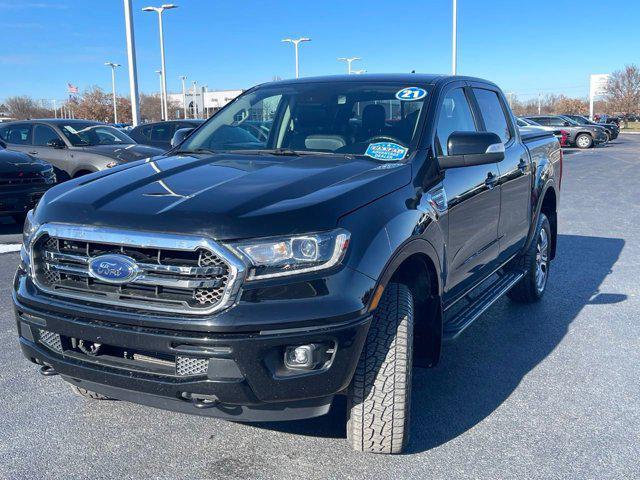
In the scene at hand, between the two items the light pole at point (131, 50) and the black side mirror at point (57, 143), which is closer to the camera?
the black side mirror at point (57, 143)

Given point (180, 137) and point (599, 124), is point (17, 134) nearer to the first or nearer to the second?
point (180, 137)

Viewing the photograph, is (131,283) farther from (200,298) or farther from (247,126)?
(247,126)

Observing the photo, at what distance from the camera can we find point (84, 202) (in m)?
2.97

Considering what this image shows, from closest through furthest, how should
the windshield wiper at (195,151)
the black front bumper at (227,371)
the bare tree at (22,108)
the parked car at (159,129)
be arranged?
the black front bumper at (227,371) < the windshield wiper at (195,151) < the parked car at (159,129) < the bare tree at (22,108)

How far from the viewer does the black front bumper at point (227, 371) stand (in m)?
2.61

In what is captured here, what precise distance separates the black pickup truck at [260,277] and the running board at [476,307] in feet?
0.16

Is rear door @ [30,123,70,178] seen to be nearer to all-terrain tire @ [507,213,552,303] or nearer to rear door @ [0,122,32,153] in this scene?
rear door @ [0,122,32,153]

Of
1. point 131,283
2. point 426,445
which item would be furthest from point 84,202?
point 426,445

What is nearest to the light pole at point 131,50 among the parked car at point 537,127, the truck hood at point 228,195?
the parked car at point 537,127

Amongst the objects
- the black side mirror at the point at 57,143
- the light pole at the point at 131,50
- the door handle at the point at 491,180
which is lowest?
the door handle at the point at 491,180

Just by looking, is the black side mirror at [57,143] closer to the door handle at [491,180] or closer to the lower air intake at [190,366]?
the door handle at [491,180]

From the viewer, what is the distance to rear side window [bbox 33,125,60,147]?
38.8 feet

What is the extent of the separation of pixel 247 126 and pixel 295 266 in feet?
6.66

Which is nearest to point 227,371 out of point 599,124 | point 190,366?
point 190,366
